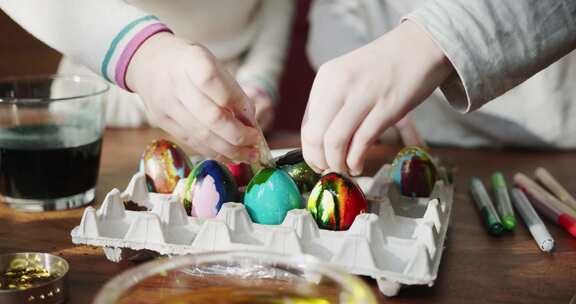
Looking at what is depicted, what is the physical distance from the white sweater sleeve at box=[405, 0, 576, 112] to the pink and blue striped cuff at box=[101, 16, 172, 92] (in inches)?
11.1

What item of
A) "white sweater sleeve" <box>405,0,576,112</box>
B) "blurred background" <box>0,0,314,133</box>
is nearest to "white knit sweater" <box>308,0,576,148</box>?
"white sweater sleeve" <box>405,0,576,112</box>

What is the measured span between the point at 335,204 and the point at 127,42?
29 centimetres

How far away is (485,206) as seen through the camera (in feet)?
2.49

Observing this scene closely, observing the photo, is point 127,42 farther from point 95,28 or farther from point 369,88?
point 369,88

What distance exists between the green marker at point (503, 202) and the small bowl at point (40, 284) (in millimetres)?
444

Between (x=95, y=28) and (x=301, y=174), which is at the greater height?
(x=95, y=28)

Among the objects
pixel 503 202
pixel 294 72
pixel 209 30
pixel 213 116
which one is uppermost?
pixel 213 116

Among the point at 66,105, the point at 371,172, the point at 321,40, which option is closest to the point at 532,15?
the point at 371,172

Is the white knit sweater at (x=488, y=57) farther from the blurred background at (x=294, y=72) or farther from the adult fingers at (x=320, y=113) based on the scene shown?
the blurred background at (x=294, y=72)

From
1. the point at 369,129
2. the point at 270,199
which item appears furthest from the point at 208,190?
the point at 369,129

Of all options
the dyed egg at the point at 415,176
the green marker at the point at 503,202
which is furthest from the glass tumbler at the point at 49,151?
the green marker at the point at 503,202

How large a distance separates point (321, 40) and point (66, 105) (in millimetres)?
631

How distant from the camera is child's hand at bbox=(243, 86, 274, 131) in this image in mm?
1158

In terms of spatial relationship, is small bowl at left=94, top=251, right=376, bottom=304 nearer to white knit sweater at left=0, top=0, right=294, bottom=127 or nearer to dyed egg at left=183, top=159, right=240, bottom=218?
dyed egg at left=183, top=159, right=240, bottom=218
